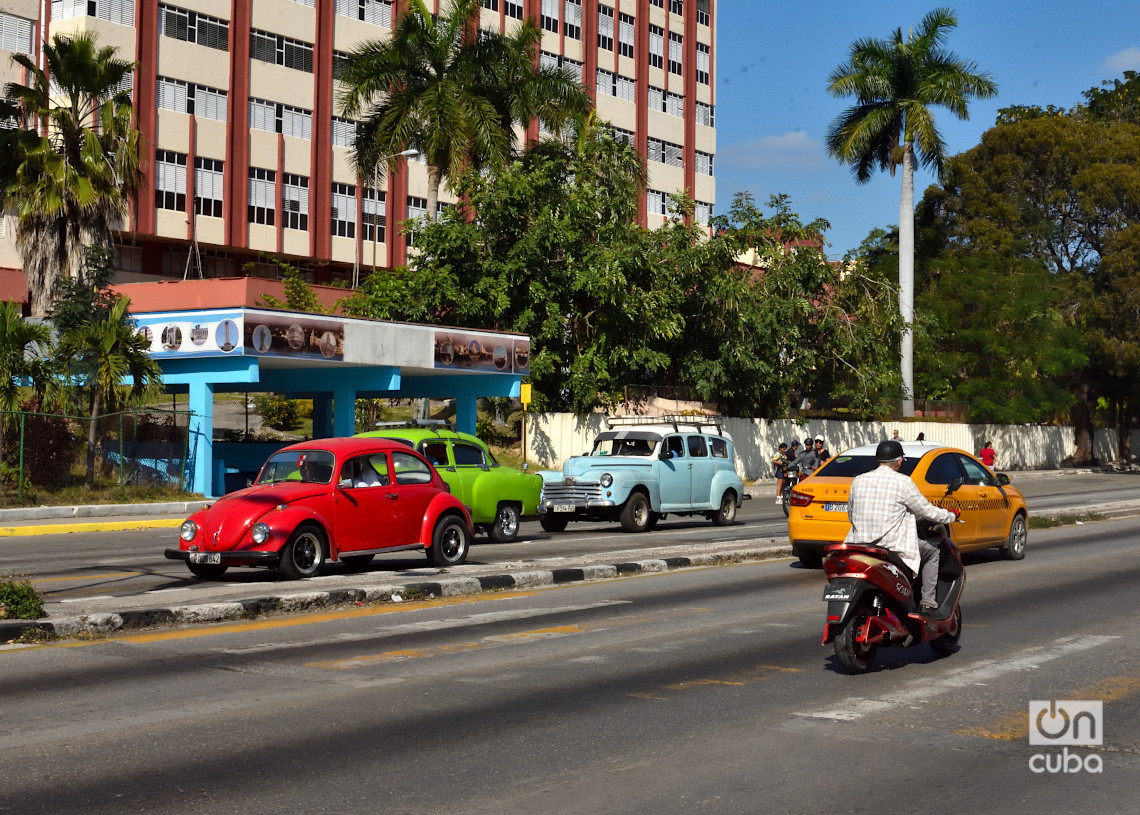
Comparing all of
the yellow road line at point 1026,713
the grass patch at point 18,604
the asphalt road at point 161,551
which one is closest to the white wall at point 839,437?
the asphalt road at point 161,551

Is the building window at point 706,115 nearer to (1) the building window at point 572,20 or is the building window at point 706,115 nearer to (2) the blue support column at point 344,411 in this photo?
(1) the building window at point 572,20

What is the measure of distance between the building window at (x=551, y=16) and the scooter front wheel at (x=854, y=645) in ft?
214

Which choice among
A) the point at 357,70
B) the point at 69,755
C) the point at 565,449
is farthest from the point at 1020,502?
the point at 357,70

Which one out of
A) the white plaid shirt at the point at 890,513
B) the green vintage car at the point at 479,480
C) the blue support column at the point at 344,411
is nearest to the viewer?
the white plaid shirt at the point at 890,513

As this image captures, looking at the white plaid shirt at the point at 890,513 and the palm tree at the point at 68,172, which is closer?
the white plaid shirt at the point at 890,513

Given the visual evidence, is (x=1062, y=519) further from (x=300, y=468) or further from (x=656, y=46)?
(x=656, y=46)

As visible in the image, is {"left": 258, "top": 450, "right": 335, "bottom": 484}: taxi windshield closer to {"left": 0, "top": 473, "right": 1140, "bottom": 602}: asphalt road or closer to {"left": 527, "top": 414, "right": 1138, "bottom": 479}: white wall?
{"left": 0, "top": 473, "right": 1140, "bottom": 602}: asphalt road

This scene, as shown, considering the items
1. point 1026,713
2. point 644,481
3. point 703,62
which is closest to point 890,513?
point 1026,713

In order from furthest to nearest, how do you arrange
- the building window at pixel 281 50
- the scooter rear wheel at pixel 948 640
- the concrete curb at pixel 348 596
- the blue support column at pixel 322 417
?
the building window at pixel 281 50
the blue support column at pixel 322 417
the concrete curb at pixel 348 596
the scooter rear wheel at pixel 948 640

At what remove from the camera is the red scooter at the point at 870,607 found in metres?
8.55

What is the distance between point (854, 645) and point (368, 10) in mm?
56410

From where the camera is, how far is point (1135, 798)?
5.84 m

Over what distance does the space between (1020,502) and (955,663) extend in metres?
8.93

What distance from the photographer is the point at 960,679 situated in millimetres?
8695
